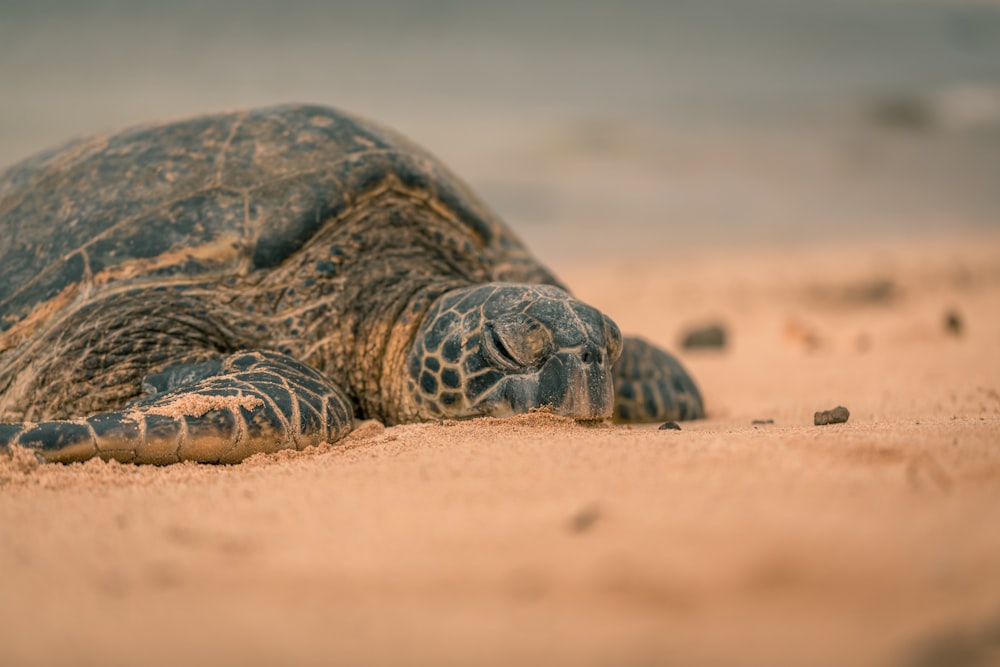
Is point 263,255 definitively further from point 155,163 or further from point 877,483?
point 877,483

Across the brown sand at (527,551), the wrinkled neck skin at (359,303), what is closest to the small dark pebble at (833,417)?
the brown sand at (527,551)

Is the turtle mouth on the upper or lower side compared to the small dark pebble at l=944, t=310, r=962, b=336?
upper

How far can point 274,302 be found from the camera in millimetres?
3986

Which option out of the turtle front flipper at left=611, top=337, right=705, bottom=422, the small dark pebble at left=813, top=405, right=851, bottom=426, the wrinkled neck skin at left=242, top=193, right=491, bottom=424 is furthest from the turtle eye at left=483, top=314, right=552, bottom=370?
the small dark pebble at left=813, top=405, right=851, bottom=426

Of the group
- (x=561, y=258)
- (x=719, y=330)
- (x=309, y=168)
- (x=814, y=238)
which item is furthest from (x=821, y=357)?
(x=814, y=238)

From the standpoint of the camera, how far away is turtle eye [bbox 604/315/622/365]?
3572mm

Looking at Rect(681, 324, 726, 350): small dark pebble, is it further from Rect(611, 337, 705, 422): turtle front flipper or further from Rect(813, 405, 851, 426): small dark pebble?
Rect(813, 405, 851, 426): small dark pebble

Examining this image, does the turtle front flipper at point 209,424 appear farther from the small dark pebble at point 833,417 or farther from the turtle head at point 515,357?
the small dark pebble at point 833,417

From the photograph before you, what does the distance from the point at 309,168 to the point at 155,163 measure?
781mm

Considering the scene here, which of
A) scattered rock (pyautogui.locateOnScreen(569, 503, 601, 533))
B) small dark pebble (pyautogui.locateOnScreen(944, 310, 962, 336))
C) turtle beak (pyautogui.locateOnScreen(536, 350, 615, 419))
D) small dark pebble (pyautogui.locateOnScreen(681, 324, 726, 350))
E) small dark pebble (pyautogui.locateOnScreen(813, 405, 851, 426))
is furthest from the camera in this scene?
small dark pebble (pyautogui.locateOnScreen(681, 324, 726, 350))

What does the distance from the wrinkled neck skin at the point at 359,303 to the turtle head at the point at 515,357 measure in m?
0.23

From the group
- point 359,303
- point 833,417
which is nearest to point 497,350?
point 359,303

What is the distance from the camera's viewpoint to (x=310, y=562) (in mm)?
1832

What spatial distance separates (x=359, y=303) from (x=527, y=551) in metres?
2.50
